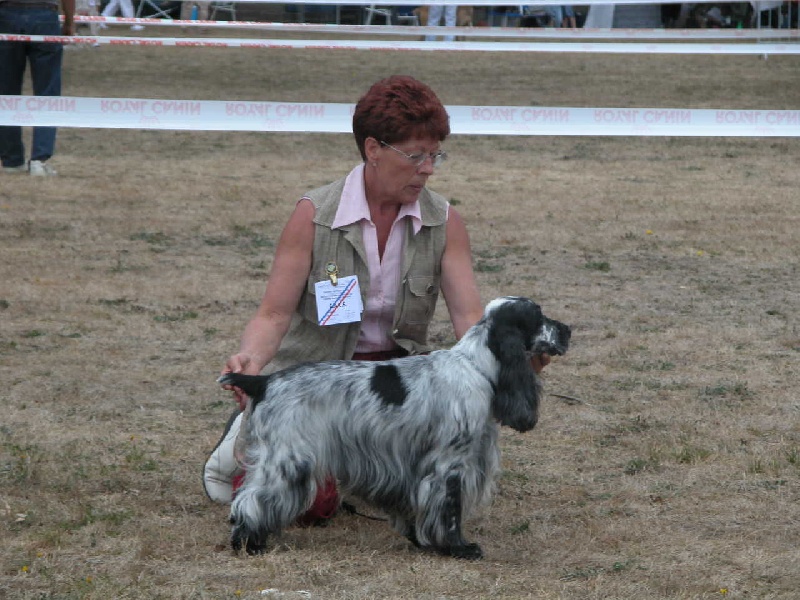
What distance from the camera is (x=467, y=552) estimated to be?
337 cm

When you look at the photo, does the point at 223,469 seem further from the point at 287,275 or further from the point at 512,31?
the point at 512,31

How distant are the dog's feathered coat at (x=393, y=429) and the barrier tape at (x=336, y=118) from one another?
16.1 ft

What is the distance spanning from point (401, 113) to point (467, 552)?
122cm

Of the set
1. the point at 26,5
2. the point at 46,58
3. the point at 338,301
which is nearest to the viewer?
the point at 338,301

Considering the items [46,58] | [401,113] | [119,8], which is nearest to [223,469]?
[401,113]

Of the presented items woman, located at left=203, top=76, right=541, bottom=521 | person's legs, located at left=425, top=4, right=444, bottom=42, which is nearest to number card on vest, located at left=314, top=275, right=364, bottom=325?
woman, located at left=203, top=76, right=541, bottom=521

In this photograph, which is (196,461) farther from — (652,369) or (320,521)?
(652,369)

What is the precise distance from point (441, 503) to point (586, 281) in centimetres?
366

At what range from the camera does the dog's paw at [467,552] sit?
3.35 m

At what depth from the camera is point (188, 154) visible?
11.0m

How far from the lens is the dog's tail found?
10.8ft

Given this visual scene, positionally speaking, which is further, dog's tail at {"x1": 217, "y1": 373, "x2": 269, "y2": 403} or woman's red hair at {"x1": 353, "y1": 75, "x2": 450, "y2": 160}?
woman's red hair at {"x1": 353, "y1": 75, "x2": 450, "y2": 160}

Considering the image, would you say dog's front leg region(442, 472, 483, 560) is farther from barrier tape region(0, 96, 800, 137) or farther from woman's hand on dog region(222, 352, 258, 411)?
barrier tape region(0, 96, 800, 137)

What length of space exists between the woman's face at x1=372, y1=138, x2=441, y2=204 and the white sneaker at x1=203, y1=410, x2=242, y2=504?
813 millimetres
